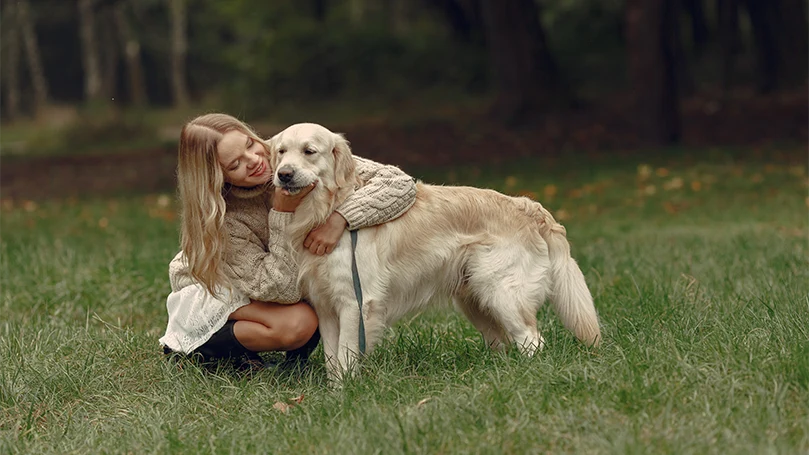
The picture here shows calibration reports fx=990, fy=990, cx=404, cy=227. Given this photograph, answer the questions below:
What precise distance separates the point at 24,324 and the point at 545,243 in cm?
322

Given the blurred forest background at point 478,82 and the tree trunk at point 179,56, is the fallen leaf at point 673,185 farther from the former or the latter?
the tree trunk at point 179,56

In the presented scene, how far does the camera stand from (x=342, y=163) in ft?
14.4

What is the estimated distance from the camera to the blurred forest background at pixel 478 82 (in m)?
15.8

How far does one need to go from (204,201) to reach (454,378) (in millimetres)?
1362

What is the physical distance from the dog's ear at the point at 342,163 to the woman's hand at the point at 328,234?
17 centimetres

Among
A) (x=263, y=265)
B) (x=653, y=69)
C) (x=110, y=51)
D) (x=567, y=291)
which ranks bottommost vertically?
(x=110, y=51)

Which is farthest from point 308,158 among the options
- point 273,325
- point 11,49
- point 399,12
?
point 11,49

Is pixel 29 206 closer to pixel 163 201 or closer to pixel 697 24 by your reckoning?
pixel 163 201

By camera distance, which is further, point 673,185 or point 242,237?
point 673,185

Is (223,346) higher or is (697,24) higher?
(223,346)

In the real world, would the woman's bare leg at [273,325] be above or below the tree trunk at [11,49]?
above

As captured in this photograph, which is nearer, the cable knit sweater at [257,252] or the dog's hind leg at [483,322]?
the cable knit sweater at [257,252]

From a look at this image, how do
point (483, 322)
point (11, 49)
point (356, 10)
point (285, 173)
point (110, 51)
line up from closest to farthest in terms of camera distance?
point (285, 173), point (483, 322), point (356, 10), point (11, 49), point (110, 51)

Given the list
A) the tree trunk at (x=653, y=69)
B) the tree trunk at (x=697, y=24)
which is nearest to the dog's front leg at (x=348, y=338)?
the tree trunk at (x=653, y=69)
